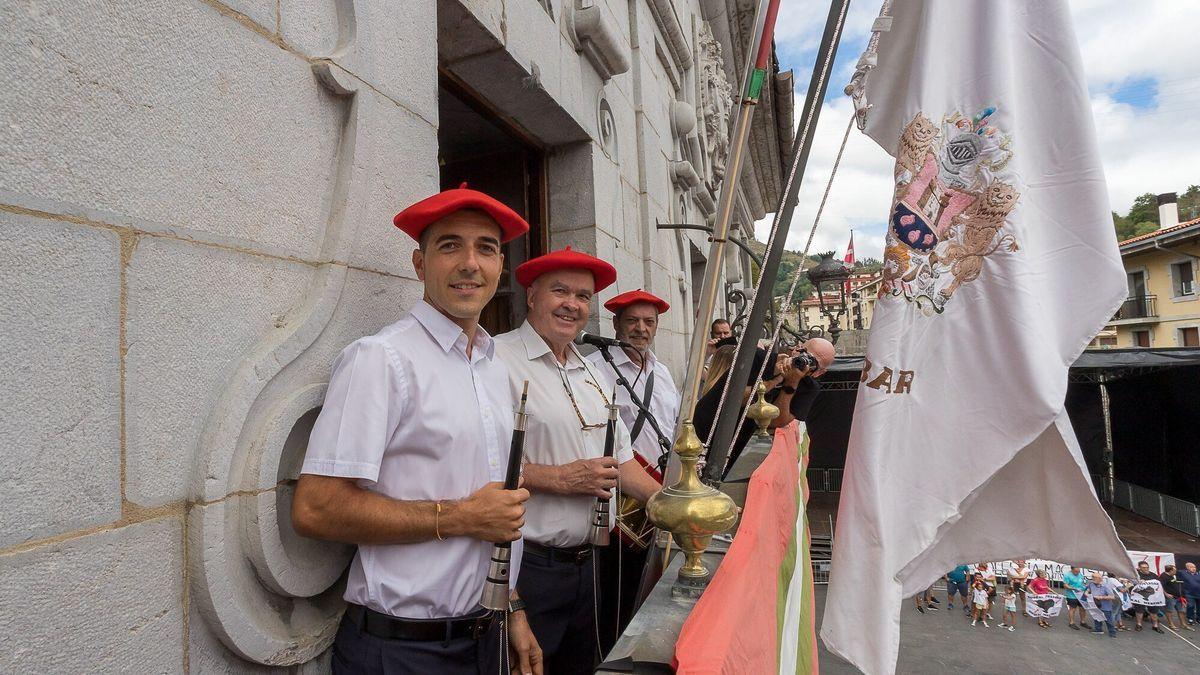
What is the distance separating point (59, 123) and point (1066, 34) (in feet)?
9.39

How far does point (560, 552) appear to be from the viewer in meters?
2.38

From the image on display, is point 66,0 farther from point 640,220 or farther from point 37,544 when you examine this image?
point 640,220

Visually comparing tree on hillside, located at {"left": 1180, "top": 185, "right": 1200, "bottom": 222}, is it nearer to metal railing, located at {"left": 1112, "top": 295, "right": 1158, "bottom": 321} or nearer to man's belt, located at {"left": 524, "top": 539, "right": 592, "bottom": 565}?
metal railing, located at {"left": 1112, "top": 295, "right": 1158, "bottom": 321}

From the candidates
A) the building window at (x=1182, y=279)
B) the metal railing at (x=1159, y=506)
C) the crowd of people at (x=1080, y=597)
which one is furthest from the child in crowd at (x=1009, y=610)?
the building window at (x=1182, y=279)

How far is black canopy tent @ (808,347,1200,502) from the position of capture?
13.2m

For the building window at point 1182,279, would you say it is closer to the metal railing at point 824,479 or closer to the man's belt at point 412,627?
the metal railing at point 824,479

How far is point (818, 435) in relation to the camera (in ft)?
58.7

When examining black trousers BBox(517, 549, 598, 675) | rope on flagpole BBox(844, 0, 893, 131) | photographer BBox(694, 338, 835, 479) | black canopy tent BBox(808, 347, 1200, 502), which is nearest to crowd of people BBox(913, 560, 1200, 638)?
black canopy tent BBox(808, 347, 1200, 502)

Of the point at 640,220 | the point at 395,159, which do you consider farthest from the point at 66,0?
the point at 640,220

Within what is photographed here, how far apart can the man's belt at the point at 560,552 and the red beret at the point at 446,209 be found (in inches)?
50.9

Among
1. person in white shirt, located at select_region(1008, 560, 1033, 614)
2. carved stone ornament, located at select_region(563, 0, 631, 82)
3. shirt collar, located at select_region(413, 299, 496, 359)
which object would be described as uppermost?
carved stone ornament, located at select_region(563, 0, 631, 82)

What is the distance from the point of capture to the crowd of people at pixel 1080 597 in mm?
9594

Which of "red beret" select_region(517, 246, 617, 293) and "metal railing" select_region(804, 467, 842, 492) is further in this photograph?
"metal railing" select_region(804, 467, 842, 492)

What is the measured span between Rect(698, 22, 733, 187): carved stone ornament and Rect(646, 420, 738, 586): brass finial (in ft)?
31.3
